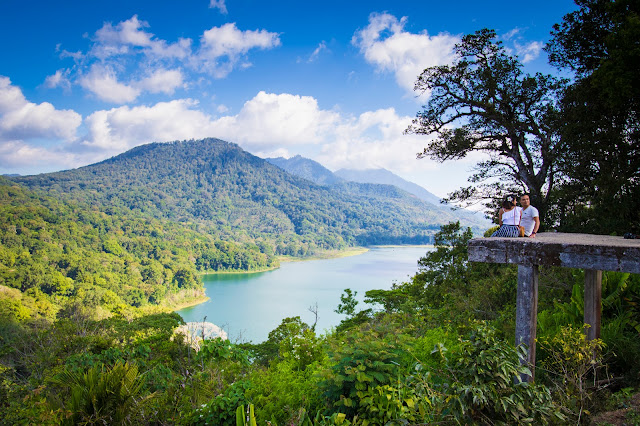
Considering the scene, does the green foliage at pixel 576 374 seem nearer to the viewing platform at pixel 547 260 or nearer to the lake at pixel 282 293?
the viewing platform at pixel 547 260

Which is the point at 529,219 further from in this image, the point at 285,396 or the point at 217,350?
the point at 217,350

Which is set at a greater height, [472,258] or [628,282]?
[472,258]

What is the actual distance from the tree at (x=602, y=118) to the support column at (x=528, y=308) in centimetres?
385

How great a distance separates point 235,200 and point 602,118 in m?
135

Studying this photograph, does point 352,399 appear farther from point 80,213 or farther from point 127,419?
point 80,213

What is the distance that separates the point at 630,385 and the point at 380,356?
1757mm

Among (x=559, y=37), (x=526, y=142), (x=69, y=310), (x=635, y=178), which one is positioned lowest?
(x=69, y=310)

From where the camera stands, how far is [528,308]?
2660 mm

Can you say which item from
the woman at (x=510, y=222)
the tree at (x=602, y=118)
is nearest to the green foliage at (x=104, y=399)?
the woman at (x=510, y=222)

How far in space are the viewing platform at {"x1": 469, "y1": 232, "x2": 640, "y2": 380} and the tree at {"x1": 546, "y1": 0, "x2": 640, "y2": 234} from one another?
3.27 metres

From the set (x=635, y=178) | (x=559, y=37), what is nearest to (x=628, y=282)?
(x=635, y=178)

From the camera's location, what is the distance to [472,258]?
9.83 feet

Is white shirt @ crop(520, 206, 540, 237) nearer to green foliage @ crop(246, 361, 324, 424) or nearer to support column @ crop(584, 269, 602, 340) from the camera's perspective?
support column @ crop(584, 269, 602, 340)

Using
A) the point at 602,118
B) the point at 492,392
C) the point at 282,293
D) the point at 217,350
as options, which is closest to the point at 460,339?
the point at 492,392
